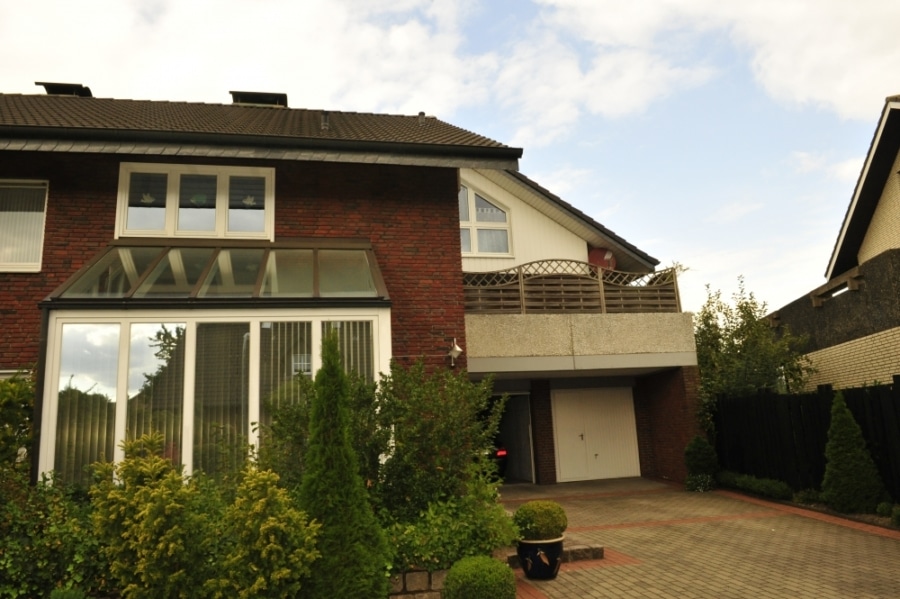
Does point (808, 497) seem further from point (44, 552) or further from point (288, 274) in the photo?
point (44, 552)

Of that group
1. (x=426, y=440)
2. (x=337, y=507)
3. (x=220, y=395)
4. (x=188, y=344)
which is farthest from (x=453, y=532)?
(x=188, y=344)

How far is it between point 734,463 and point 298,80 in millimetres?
15551

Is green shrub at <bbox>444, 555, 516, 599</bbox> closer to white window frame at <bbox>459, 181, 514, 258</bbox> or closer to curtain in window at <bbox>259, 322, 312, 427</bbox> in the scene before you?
curtain in window at <bbox>259, 322, 312, 427</bbox>

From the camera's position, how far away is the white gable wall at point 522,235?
17.0m

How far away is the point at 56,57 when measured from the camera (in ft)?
51.8

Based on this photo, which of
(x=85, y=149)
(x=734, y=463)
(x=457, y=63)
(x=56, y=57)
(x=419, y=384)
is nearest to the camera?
(x=419, y=384)

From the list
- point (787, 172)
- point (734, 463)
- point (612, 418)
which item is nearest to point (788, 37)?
point (787, 172)

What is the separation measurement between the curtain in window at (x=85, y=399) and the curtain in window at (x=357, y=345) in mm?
2609

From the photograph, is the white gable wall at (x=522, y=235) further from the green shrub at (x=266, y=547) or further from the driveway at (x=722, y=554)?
the green shrub at (x=266, y=547)

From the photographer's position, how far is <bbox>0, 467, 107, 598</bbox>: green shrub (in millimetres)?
5859

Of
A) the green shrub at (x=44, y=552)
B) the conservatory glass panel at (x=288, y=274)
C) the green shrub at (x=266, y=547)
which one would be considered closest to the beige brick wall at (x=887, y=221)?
the conservatory glass panel at (x=288, y=274)

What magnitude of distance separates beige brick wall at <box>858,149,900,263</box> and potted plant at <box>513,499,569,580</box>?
14103mm

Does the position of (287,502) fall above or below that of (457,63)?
below

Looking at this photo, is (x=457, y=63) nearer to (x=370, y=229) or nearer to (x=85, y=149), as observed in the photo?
(x=370, y=229)
